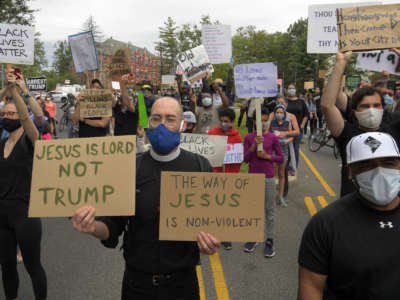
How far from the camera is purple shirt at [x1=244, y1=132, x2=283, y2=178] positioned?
482 centimetres

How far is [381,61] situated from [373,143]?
3401 millimetres

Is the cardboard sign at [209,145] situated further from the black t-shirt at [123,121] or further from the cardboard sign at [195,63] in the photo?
the cardboard sign at [195,63]

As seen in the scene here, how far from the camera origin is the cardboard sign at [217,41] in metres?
9.16

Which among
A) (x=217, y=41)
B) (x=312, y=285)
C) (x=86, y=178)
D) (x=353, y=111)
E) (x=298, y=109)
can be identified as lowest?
(x=312, y=285)

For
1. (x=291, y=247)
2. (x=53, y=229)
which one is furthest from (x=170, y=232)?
(x=53, y=229)

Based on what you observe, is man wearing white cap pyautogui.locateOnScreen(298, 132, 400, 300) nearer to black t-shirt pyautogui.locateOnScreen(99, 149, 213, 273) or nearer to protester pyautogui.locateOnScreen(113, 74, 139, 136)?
black t-shirt pyautogui.locateOnScreen(99, 149, 213, 273)

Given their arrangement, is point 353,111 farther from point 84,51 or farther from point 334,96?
point 84,51

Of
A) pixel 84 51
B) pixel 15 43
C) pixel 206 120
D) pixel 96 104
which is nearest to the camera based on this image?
pixel 15 43

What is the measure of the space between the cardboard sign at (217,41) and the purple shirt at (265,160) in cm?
486

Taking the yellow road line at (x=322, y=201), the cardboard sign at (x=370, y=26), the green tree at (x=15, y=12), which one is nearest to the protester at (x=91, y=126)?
the cardboard sign at (x=370, y=26)

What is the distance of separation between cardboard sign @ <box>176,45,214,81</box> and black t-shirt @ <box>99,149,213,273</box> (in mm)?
6127

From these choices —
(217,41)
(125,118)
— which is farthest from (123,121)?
(217,41)

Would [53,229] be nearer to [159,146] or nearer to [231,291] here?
[231,291]

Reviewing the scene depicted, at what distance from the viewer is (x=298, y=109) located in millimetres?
8719
